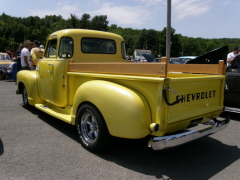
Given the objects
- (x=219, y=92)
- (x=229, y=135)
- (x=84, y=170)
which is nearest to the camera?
(x=84, y=170)

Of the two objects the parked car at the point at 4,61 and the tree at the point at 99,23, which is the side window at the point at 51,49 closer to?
Answer: the parked car at the point at 4,61

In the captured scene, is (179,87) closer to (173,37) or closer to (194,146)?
(194,146)

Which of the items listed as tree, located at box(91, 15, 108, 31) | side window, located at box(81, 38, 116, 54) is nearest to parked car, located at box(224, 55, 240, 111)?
side window, located at box(81, 38, 116, 54)

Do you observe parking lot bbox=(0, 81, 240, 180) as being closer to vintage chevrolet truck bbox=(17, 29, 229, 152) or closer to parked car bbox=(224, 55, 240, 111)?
vintage chevrolet truck bbox=(17, 29, 229, 152)

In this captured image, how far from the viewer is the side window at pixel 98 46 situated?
4.57 meters

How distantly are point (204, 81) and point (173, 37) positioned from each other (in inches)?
2890

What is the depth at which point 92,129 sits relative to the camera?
3400 mm

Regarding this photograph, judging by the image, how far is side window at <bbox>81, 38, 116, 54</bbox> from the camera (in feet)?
15.0

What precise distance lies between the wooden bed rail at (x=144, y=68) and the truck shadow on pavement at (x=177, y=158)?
49.3 inches

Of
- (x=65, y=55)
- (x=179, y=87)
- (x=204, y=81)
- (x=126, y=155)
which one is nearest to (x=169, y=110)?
(x=179, y=87)

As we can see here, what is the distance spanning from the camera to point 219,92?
3592mm

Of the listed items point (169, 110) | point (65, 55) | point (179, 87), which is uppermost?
point (65, 55)

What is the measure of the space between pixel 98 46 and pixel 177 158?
9.30ft

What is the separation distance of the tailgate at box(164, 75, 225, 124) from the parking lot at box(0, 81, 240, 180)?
691 mm
